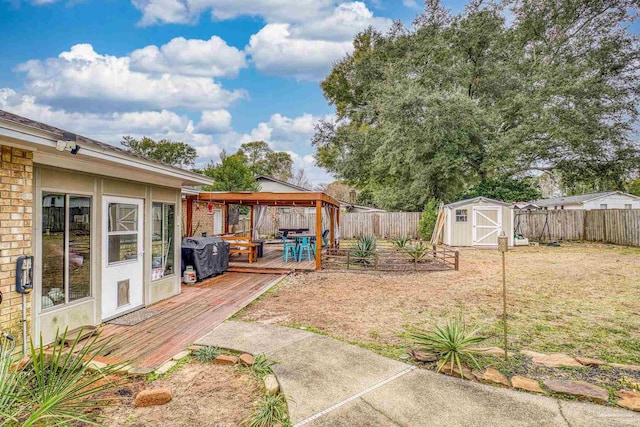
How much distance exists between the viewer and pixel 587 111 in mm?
16891

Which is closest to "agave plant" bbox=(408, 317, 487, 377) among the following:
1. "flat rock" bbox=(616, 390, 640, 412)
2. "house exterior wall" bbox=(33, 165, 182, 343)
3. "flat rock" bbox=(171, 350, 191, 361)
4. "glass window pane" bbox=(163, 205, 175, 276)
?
"flat rock" bbox=(616, 390, 640, 412)

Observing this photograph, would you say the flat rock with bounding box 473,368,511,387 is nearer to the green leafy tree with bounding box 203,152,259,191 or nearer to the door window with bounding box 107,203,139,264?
the door window with bounding box 107,203,139,264

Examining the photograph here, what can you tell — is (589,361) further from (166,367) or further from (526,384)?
(166,367)

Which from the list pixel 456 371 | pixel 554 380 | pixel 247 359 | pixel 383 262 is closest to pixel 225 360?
pixel 247 359

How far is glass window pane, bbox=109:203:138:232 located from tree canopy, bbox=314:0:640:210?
47.9 ft

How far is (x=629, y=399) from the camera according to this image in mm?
2775

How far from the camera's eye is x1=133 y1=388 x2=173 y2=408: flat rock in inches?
108

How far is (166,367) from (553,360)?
4043 mm

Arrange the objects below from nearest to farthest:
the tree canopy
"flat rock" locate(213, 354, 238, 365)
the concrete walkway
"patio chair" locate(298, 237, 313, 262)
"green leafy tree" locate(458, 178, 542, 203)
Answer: the concrete walkway → "flat rock" locate(213, 354, 238, 365) → "patio chair" locate(298, 237, 313, 262) → the tree canopy → "green leafy tree" locate(458, 178, 542, 203)

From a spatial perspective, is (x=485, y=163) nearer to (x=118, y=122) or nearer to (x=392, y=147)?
(x=392, y=147)

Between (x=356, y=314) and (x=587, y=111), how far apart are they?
18.4 metres

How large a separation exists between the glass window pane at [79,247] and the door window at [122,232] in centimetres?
39

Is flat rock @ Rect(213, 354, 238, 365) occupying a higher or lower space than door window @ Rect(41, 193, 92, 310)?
lower

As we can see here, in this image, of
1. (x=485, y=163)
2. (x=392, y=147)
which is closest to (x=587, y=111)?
(x=485, y=163)
